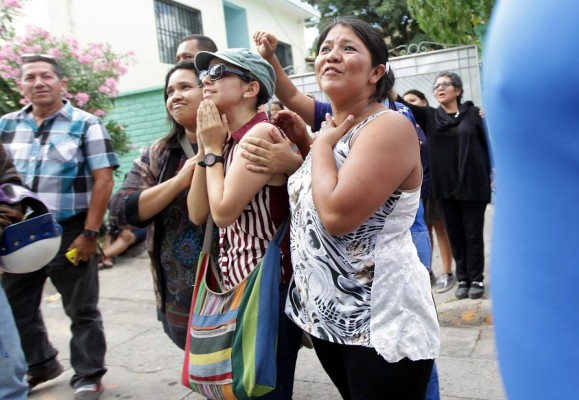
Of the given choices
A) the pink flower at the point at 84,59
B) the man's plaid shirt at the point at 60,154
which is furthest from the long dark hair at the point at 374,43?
the pink flower at the point at 84,59

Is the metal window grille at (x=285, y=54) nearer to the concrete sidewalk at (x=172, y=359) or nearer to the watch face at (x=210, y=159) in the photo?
the concrete sidewalk at (x=172, y=359)

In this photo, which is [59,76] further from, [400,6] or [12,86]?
[400,6]

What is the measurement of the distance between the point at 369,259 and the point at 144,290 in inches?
195

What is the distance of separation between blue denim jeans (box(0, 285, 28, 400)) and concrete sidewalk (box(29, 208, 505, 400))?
3.61 feet

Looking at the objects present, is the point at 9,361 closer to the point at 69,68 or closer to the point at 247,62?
the point at 247,62

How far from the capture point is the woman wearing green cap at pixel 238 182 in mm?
2117

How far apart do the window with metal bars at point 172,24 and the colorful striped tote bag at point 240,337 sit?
10586 mm

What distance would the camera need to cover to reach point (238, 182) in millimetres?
2074

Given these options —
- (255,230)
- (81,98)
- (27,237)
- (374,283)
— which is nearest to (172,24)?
(81,98)

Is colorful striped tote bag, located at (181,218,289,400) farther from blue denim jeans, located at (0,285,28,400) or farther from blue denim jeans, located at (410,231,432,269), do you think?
blue denim jeans, located at (0,285,28,400)

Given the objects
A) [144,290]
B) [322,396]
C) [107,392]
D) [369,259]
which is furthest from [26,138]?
[144,290]

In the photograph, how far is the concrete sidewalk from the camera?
3.54m

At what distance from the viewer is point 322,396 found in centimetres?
346

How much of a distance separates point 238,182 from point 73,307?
6.64ft
